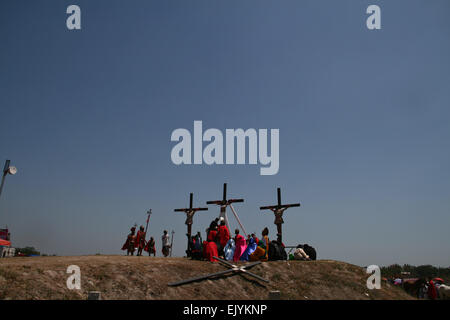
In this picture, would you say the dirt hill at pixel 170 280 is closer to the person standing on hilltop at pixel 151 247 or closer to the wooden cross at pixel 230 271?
the wooden cross at pixel 230 271

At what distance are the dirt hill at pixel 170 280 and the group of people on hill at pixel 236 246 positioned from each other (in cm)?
83

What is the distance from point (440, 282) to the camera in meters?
18.8

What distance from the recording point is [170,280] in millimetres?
11008

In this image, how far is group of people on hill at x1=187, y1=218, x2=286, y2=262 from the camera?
15211 mm

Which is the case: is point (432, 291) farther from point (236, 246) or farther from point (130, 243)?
point (130, 243)

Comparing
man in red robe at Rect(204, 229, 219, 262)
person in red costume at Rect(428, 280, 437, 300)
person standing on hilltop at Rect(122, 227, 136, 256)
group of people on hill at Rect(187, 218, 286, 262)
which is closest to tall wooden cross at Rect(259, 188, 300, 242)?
group of people on hill at Rect(187, 218, 286, 262)

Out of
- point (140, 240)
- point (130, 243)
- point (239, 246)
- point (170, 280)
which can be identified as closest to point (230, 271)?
point (170, 280)

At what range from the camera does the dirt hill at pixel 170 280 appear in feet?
28.0

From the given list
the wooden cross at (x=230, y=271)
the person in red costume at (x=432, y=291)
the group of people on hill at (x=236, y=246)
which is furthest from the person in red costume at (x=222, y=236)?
the person in red costume at (x=432, y=291)

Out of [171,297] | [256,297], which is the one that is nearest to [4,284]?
[171,297]

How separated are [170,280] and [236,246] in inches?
208

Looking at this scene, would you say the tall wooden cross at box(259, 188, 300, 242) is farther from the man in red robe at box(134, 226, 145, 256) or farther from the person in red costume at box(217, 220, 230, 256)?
the man in red robe at box(134, 226, 145, 256)
